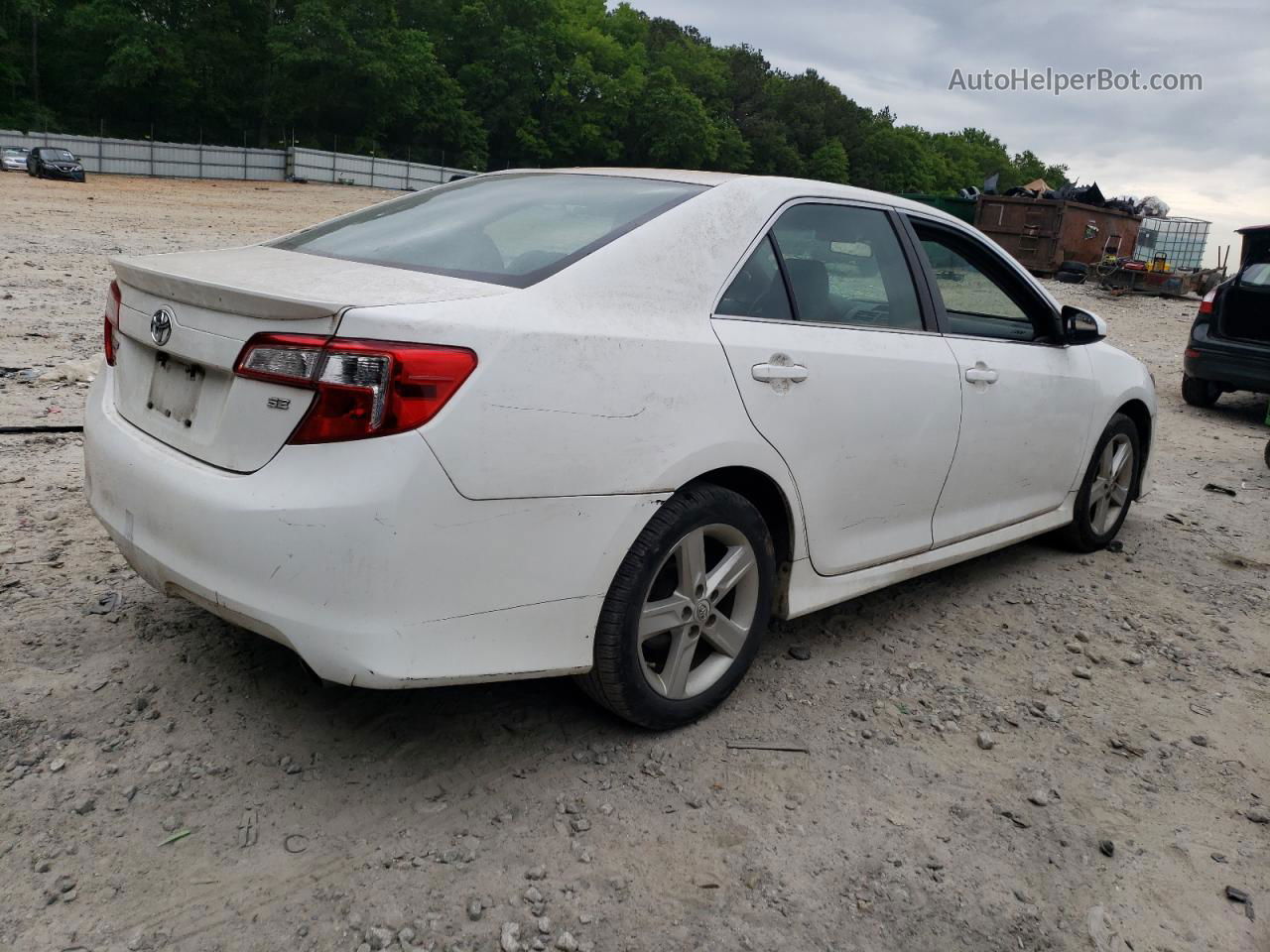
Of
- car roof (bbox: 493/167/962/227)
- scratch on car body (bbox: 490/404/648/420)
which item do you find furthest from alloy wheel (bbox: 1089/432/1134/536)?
scratch on car body (bbox: 490/404/648/420)

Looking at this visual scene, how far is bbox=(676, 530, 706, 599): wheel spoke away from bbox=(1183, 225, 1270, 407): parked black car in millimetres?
8414

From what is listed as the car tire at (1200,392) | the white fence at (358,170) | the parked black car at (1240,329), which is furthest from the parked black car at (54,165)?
the parked black car at (1240,329)

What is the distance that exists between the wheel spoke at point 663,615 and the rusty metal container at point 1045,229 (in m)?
20.4

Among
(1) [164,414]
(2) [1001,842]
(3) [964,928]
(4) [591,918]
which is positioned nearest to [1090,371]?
(2) [1001,842]

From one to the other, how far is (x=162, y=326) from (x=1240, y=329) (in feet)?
32.5

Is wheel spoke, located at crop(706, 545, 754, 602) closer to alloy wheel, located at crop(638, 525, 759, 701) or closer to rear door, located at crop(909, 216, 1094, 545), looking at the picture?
alloy wheel, located at crop(638, 525, 759, 701)

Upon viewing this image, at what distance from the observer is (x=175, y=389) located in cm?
269

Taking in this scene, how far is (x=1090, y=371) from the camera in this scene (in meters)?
4.70

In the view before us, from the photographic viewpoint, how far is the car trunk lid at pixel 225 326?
2.38 meters

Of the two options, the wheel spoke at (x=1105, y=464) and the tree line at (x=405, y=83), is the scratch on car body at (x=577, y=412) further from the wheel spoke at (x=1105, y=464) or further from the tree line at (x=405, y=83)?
the tree line at (x=405, y=83)

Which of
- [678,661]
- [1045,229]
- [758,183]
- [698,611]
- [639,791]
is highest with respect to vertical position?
[1045,229]

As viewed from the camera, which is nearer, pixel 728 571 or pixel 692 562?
pixel 692 562

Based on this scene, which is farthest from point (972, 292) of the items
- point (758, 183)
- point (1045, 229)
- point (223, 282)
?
point (1045, 229)

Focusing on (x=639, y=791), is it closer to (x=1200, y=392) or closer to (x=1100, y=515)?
(x=1100, y=515)
